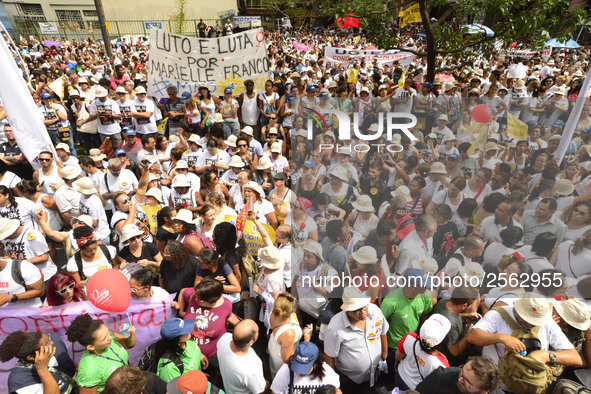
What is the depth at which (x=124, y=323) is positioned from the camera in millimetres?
3141

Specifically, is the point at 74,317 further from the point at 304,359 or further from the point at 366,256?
the point at 366,256

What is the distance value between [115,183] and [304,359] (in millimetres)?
4089

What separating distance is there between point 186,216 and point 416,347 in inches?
110

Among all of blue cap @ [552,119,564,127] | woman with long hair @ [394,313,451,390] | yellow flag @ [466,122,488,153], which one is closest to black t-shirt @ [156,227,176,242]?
woman with long hair @ [394,313,451,390]

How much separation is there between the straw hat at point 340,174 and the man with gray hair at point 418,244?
0.91 meters

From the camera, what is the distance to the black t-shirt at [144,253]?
3.86 m

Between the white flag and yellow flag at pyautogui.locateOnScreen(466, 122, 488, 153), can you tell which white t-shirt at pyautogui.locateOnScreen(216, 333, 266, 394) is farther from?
the white flag

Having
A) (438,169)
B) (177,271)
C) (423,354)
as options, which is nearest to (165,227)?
(177,271)

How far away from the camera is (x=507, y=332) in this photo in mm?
2756

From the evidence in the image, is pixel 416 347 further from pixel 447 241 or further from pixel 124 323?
pixel 124 323

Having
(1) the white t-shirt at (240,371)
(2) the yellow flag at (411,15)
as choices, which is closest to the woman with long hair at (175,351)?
(1) the white t-shirt at (240,371)

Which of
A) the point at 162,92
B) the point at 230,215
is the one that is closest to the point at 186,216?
the point at 230,215

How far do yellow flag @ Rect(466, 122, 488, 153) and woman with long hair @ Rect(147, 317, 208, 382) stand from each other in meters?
3.64

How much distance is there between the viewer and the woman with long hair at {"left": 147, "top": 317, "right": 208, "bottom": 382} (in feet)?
8.71
